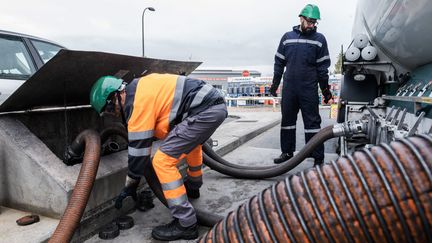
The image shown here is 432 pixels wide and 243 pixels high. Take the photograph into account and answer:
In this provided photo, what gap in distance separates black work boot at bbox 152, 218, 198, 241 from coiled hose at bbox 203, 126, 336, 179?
1.33 m

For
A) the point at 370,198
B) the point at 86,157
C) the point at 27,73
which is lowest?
the point at 86,157

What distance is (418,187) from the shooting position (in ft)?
3.47

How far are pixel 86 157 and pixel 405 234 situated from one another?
204 centimetres

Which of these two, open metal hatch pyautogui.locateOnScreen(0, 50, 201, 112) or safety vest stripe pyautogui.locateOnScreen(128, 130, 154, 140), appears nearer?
safety vest stripe pyautogui.locateOnScreen(128, 130, 154, 140)

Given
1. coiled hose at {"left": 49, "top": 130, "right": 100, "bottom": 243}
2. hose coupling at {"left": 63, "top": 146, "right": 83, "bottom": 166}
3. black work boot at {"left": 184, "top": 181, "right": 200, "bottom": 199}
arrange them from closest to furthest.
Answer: coiled hose at {"left": 49, "top": 130, "right": 100, "bottom": 243} < hose coupling at {"left": 63, "top": 146, "right": 83, "bottom": 166} < black work boot at {"left": 184, "top": 181, "right": 200, "bottom": 199}

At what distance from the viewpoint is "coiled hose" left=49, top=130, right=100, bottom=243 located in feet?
6.92

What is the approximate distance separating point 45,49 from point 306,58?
141 inches

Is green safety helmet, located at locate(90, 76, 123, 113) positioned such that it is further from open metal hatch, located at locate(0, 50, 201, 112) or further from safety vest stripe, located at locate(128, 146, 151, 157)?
safety vest stripe, located at locate(128, 146, 151, 157)

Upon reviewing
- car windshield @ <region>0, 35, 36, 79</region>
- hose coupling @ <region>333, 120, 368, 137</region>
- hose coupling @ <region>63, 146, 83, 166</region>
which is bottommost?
hose coupling @ <region>63, 146, 83, 166</region>

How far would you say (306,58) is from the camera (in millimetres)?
4137

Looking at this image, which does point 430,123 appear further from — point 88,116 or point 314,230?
point 88,116

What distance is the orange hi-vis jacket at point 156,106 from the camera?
2.37 meters

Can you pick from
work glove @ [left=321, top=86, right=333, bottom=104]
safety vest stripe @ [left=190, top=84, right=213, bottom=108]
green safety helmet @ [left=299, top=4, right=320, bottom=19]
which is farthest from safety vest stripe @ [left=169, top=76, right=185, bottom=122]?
work glove @ [left=321, top=86, right=333, bottom=104]

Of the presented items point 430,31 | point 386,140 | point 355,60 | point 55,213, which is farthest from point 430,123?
point 55,213
